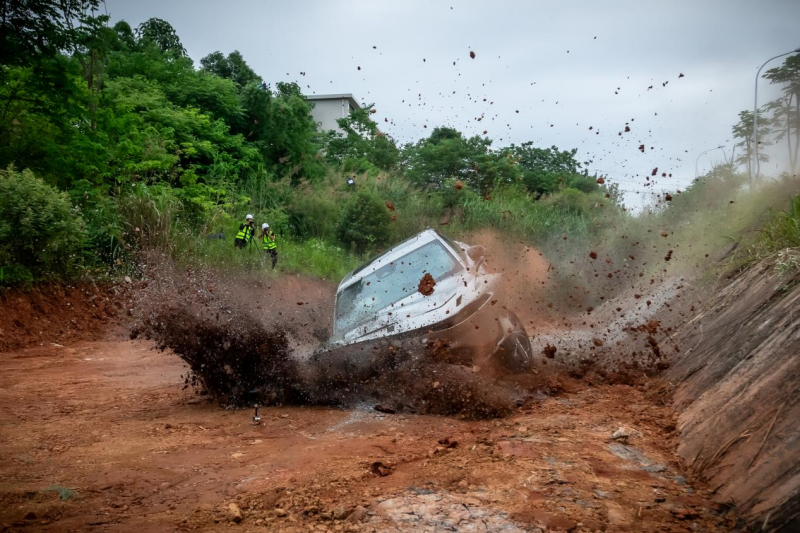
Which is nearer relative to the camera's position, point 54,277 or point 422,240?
point 422,240

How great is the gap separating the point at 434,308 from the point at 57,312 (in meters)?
8.32

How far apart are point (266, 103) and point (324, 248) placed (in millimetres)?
6575

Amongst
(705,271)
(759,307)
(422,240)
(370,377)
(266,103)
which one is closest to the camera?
(759,307)

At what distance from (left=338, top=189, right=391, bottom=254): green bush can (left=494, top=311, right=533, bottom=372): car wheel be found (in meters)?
12.5

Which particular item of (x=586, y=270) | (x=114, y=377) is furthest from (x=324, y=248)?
(x=114, y=377)

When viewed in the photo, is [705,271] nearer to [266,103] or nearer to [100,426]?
[100,426]

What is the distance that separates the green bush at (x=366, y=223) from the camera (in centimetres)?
1970

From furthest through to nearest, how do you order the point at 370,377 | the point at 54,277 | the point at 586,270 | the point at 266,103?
the point at 266,103, the point at 586,270, the point at 54,277, the point at 370,377

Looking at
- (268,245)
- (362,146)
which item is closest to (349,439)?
(268,245)

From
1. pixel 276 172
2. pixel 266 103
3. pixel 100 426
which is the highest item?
pixel 266 103

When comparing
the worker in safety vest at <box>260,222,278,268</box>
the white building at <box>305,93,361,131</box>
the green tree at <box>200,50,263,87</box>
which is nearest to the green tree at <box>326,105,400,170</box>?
the green tree at <box>200,50,263,87</box>

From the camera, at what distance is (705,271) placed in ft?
29.8

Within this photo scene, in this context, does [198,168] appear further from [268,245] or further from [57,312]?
[57,312]

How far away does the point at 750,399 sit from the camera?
13.5 feet
